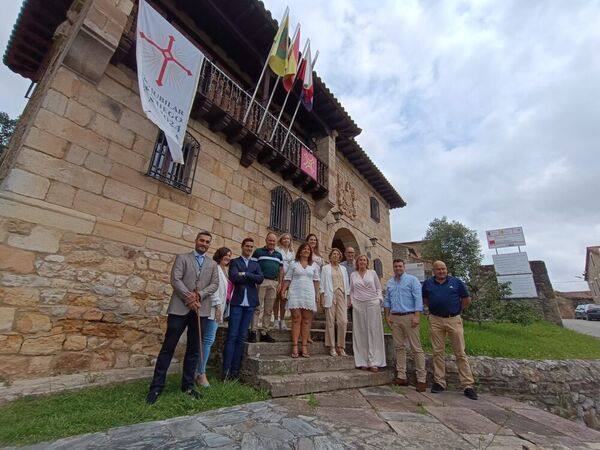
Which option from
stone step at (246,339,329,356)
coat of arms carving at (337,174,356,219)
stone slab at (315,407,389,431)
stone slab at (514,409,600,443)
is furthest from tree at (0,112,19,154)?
stone slab at (514,409,600,443)

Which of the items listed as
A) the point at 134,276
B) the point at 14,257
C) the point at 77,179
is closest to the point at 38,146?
the point at 77,179

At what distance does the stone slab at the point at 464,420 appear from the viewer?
8.67 ft

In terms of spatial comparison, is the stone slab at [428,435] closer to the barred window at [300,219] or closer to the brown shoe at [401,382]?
the brown shoe at [401,382]

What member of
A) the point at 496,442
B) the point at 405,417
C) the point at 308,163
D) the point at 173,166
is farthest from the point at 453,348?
the point at 308,163

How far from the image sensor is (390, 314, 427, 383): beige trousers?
4117mm

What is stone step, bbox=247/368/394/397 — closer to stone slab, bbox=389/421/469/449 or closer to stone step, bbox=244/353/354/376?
stone step, bbox=244/353/354/376

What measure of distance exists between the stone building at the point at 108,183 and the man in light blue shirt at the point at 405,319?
353 cm

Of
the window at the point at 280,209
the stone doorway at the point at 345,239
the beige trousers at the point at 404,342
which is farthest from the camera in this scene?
the stone doorway at the point at 345,239

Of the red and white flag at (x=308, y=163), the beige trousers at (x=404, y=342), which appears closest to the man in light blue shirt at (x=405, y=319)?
the beige trousers at (x=404, y=342)

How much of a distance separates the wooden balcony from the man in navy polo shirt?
184 inches

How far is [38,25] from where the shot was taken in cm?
555

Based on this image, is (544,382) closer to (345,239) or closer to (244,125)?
(345,239)

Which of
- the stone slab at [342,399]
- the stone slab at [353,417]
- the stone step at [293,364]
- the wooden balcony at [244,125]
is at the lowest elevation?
the stone slab at [353,417]

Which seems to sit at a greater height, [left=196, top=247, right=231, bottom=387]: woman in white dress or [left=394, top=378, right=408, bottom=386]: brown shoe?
[left=196, top=247, right=231, bottom=387]: woman in white dress
